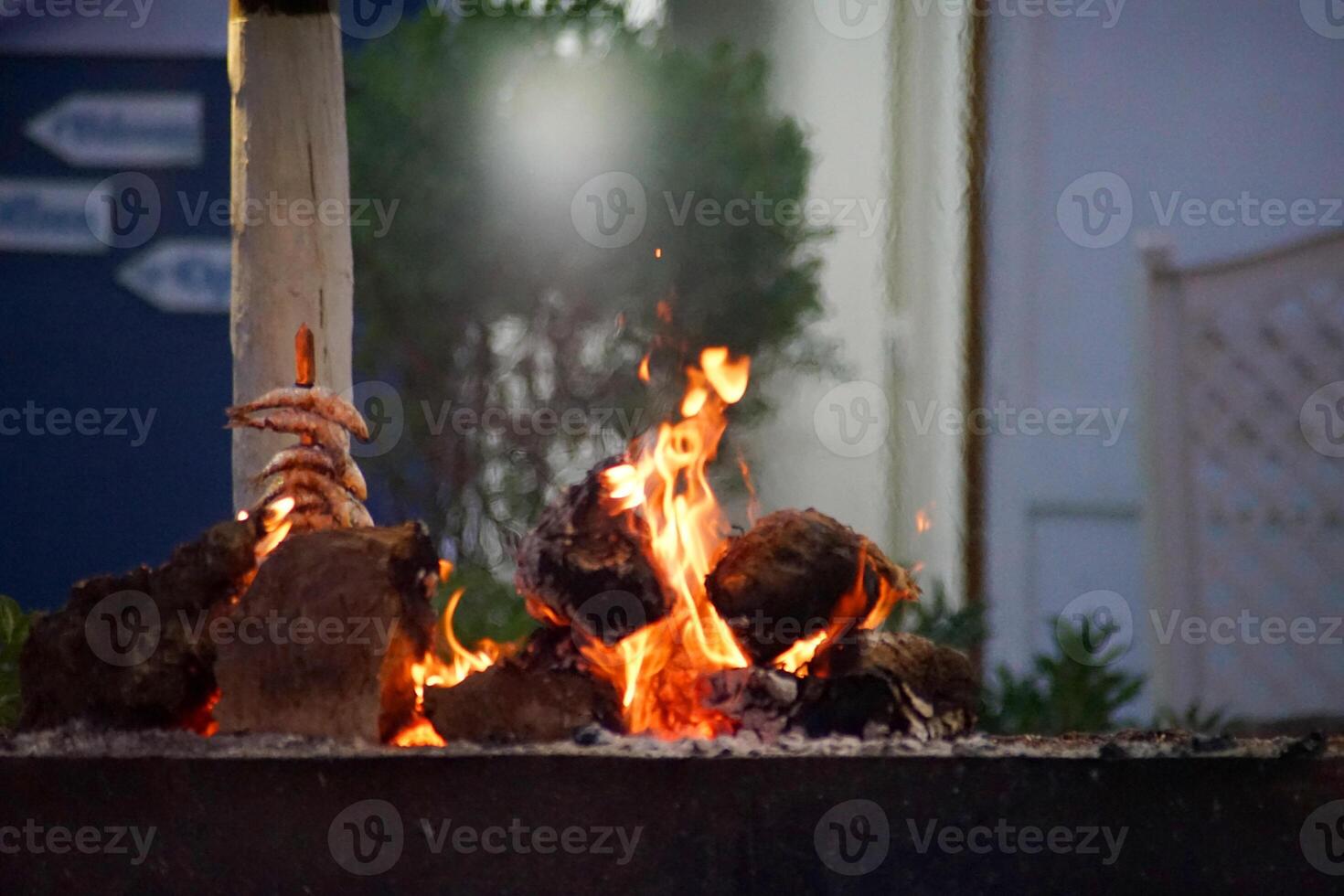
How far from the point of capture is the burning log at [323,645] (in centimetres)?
264

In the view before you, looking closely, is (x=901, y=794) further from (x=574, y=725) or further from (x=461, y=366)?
(x=461, y=366)

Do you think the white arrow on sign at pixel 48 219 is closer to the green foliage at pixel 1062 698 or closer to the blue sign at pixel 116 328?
the blue sign at pixel 116 328

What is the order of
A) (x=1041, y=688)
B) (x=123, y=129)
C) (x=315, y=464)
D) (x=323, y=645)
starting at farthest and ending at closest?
(x=123, y=129)
(x=1041, y=688)
(x=315, y=464)
(x=323, y=645)

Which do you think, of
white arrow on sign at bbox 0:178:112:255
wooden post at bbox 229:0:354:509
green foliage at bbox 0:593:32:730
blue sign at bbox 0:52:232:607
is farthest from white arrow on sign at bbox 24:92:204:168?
wooden post at bbox 229:0:354:509

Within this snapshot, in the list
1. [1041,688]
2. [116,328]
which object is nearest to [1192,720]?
[1041,688]

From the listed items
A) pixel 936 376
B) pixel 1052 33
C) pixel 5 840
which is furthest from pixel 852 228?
pixel 5 840

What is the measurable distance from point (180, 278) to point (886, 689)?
5.63 meters

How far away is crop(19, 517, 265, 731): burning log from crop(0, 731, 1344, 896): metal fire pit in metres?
0.23

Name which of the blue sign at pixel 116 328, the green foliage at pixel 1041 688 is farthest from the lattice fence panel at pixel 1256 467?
the blue sign at pixel 116 328

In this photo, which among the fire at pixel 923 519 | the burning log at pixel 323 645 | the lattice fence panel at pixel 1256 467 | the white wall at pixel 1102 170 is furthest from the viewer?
the white wall at pixel 1102 170

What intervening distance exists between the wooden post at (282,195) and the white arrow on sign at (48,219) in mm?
4030

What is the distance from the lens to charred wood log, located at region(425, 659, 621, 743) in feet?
8.94

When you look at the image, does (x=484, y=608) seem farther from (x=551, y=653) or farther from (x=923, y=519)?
(x=551, y=653)

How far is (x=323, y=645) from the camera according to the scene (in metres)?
2.64
